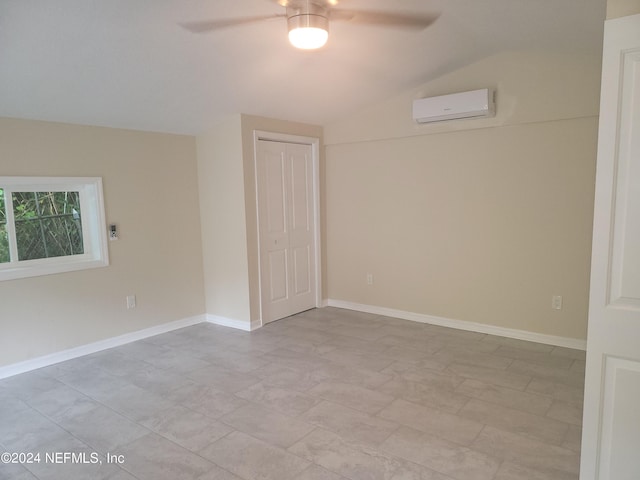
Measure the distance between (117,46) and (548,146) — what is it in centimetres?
350

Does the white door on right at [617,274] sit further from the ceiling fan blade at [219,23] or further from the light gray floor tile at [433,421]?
the ceiling fan blade at [219,23]

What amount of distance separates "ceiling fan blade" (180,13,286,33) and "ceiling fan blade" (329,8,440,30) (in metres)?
0.42

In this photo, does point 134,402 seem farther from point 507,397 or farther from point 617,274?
point 617,274

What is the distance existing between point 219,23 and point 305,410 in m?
2.46

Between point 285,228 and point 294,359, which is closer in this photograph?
point 294,359

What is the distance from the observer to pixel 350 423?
2.70m

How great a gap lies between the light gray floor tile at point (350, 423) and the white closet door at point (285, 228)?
1.99 m

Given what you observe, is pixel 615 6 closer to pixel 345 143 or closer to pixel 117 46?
pixel 117 46

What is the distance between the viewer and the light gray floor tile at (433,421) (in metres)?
2.54

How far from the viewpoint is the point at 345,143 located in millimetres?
5082

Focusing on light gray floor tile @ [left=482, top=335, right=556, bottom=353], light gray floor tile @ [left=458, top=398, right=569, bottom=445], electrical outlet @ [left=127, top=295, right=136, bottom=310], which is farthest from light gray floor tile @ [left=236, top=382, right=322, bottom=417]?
light gray floor tile @ [left=482, top=335, right=556, bottom=353]

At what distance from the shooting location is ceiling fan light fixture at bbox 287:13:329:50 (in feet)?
7.79

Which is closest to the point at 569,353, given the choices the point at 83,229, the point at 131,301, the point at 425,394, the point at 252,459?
the point at 425,394

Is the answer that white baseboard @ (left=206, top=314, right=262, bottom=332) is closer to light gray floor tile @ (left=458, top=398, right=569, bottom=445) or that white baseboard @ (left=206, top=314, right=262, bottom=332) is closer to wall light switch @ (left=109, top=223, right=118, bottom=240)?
wall light switch @ (left=109, top=223, right=118, bottom=240)
